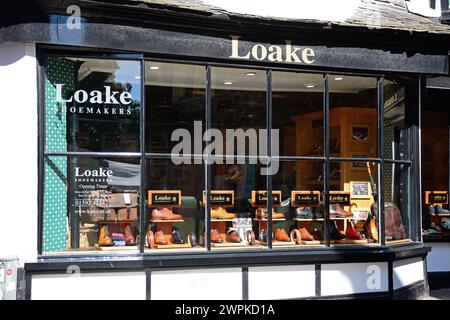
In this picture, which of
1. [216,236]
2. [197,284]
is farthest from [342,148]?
[197,284]

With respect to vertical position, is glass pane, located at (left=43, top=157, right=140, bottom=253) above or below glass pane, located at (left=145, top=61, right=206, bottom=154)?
below

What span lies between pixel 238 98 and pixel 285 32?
1093 millimetres

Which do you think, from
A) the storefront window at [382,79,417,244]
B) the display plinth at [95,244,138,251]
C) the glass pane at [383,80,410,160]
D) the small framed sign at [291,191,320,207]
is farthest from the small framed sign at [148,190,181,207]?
the glass pane at [383,80,410,160]

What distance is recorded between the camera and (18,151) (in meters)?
6.88

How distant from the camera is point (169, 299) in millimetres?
7328

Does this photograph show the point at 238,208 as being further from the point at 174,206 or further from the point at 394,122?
the point at 394,122

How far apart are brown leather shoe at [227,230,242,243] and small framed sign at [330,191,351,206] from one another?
1.42 metres

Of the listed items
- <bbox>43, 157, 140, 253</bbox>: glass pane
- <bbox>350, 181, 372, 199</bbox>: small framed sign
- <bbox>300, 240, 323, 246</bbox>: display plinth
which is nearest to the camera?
<bbox>43, 157, 140, 253</bbox>: glass pane

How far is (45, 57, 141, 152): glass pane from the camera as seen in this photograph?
719 centimetres

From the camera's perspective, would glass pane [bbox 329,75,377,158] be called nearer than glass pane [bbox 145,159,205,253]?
No

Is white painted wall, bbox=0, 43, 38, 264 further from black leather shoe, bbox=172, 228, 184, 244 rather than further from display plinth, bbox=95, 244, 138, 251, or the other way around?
black leather shoe, bbox=172, 228, 184, 244

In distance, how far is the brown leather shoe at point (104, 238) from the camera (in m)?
7.36

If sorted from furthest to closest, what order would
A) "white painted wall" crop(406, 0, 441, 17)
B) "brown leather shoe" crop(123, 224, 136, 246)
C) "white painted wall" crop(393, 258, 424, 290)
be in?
"white painted wall" crop(406, 0, 441, 17) → "white painted wall" crop(393, 258, 424, 290) → "brown leather shoe" crop(123, 224, 136, 246)

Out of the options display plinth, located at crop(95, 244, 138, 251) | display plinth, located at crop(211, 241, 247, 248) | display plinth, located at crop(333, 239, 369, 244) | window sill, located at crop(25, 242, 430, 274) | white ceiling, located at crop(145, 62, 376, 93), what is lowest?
window sill, located at crop(25, 242, 430, 274)
